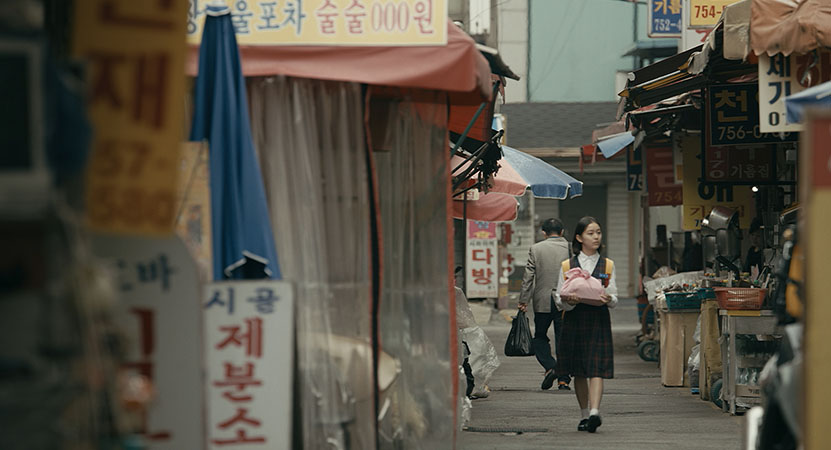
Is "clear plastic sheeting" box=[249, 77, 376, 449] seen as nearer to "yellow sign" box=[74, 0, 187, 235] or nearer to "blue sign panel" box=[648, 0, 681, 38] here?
"yellow sign" box=[74, 0, 187, 235]

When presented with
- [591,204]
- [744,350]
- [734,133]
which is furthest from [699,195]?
[591,204]

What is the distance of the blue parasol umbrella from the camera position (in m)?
6.25

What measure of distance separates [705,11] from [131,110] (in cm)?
1187

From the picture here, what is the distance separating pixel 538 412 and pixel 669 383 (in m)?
2.71

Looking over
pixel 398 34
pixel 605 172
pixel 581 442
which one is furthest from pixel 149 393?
pixel 605 172

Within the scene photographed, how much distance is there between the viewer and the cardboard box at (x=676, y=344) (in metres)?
13.9

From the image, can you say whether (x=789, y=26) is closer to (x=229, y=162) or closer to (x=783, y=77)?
(x=783, y=77)

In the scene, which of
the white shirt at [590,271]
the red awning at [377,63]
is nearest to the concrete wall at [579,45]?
the white shirt at [590,271]

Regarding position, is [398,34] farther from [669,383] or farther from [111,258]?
[669,383]

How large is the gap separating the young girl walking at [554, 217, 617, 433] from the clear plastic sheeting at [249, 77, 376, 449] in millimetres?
3667

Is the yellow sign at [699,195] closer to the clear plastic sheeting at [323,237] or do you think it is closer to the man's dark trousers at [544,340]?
the man's dark trousers at [544,340]

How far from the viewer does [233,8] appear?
7297 mm

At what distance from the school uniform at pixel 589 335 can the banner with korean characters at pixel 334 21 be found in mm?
4304

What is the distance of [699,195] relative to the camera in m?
14.6
